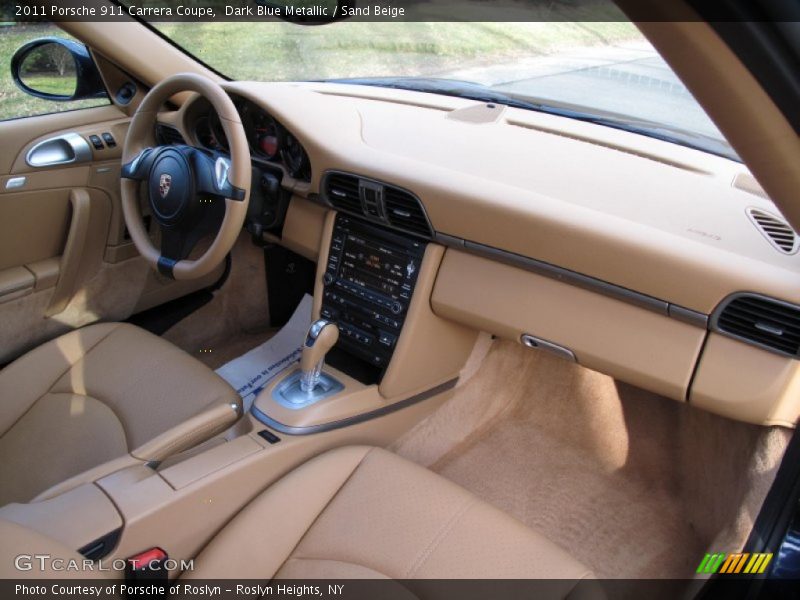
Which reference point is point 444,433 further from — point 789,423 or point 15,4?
point 15,4

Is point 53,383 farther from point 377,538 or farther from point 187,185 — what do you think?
point 377,538

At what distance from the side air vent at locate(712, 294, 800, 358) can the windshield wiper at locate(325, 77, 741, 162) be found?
0.46 metres

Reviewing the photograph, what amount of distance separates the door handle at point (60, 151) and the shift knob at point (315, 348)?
A: 112cm

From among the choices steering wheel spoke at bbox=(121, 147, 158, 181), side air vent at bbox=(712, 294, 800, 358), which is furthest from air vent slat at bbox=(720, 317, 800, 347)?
steering wheel spoke at bbox=(121, 147, 158, 181)

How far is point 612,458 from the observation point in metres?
2.36

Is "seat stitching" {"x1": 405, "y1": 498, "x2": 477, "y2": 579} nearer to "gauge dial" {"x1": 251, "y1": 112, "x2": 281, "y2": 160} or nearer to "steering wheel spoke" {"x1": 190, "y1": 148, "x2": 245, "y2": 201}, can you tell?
"steering wheel spoke" {"x1": 190, "y1": 148, "x2": 245, "y2": 201}

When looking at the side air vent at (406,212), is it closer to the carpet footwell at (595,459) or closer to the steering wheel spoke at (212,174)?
the steering wheel spoke at (212,174)

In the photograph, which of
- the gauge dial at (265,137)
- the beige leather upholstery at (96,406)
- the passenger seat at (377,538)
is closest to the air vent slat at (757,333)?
the passenger seat at (377,538)

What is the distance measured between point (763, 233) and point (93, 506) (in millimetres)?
1557

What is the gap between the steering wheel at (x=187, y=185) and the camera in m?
1.89

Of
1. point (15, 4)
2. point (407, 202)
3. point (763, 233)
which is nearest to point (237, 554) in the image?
point (407, 202)

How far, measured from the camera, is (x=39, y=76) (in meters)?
2.48

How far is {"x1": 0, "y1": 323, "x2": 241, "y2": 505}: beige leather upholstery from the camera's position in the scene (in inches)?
69.6

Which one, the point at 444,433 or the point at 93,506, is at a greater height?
the point at 93,506
